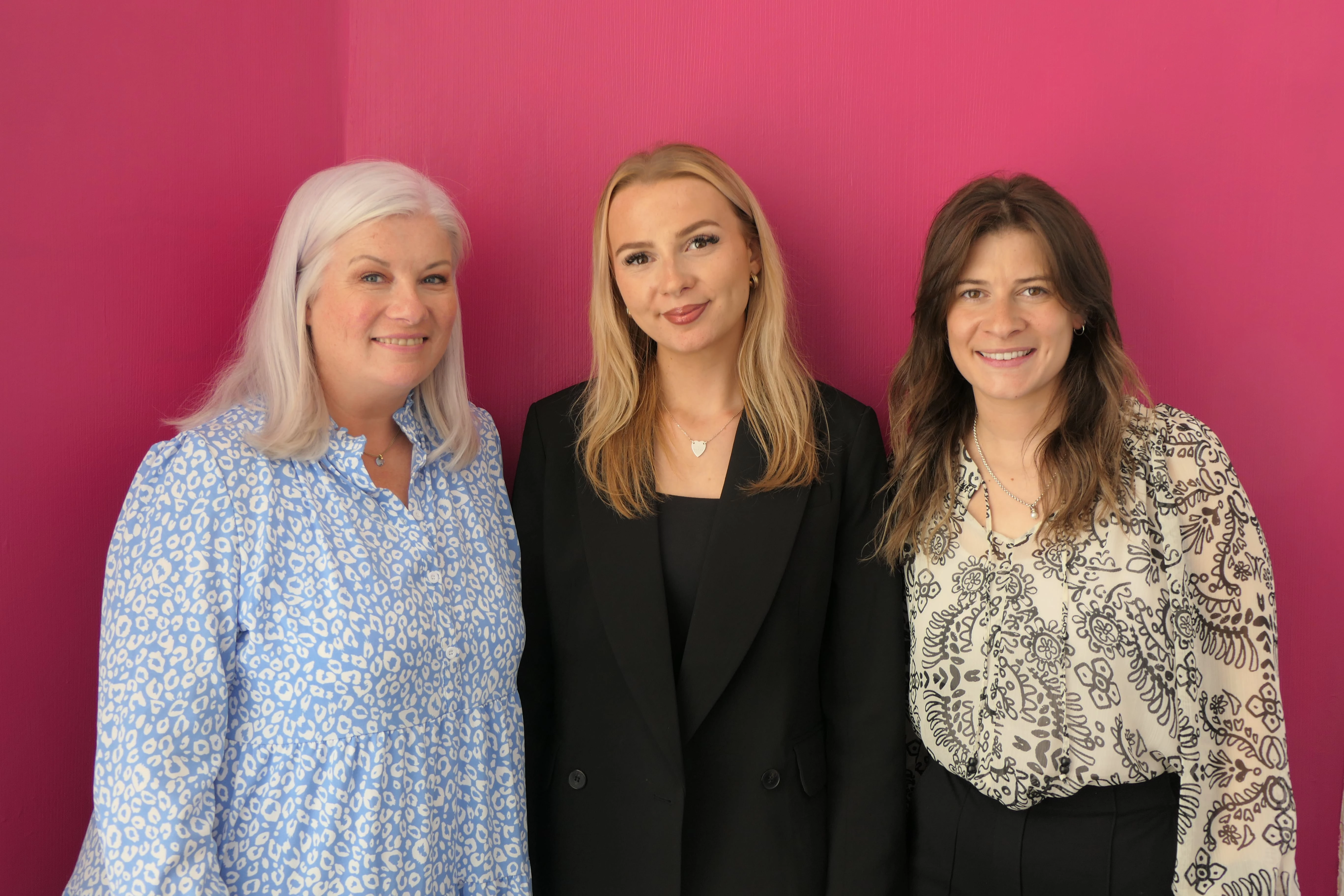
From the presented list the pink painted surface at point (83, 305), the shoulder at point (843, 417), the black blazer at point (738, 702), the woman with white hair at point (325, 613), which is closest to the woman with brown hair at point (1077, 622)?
the black blazer at point (738, 702)

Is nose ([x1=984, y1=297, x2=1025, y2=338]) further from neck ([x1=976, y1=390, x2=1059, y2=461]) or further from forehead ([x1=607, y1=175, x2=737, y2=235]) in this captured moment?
forehead ([x1=607, y1=175, x2=737, y2=235])

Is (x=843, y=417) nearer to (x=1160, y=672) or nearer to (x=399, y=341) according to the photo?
(x=1160, y=672)

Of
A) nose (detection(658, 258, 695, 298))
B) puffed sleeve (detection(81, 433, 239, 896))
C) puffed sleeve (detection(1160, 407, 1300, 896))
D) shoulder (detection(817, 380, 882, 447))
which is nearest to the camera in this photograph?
puffed sleeve (detection(81, 433, 239, 896))

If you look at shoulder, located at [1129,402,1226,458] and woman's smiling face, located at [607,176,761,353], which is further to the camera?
woman's smiling face, located at [607,176,761,353]

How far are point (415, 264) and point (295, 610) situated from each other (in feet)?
2.36

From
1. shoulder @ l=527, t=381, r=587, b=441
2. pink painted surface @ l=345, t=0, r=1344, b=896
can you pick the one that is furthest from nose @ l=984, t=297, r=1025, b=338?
shoulder @ l=527, t=381, r=587, b=441

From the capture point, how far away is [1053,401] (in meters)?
2.04

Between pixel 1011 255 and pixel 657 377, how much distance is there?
0.82 m

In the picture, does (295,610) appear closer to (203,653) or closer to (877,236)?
(203,653)

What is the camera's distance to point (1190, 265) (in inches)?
90.3

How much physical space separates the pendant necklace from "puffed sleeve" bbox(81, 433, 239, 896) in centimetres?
34

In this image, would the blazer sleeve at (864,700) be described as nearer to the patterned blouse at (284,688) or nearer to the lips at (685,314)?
the lips at (685,314)

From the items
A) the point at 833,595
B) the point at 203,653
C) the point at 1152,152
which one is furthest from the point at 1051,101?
the point at 203,653

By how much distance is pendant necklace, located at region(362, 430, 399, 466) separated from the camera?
2.01 meters
